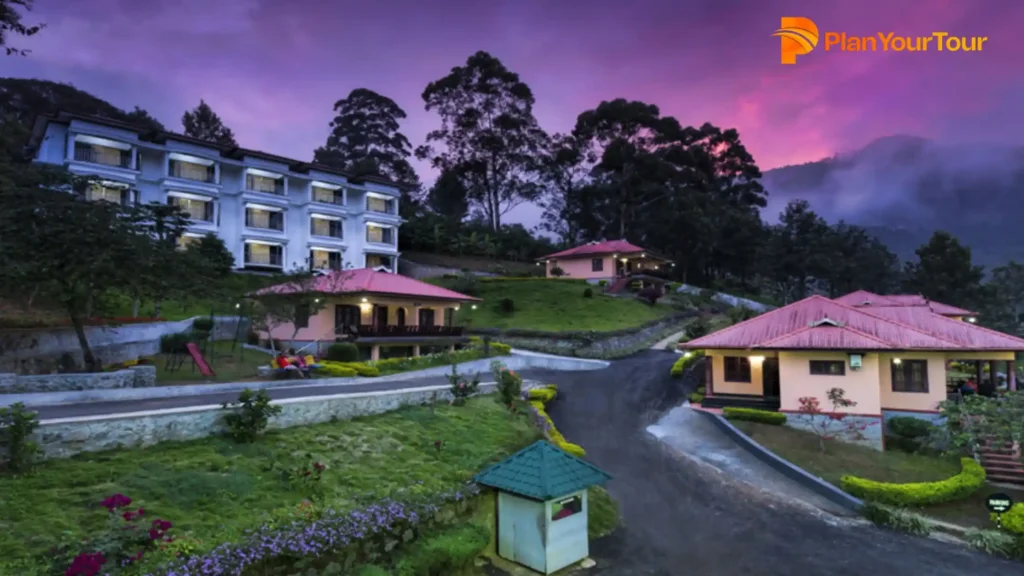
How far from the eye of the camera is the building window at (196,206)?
141 feet

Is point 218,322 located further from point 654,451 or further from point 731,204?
point 731,204

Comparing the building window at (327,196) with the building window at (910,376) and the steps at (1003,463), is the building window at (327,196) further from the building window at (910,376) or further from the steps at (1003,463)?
the steps at (1003,463)

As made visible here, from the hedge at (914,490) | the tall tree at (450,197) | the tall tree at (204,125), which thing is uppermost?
the tall tree at (204,125)

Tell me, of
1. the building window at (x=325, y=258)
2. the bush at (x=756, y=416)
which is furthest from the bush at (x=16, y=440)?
the building window at (x=325, y=258)

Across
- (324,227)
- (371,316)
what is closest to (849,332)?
(371,316)

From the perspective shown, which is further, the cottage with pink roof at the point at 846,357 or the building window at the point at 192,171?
the building window at the point at 192,171

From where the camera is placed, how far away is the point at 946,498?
16.2 m

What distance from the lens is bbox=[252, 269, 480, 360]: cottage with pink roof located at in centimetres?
2872

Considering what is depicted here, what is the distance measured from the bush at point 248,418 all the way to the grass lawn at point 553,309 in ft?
90.3

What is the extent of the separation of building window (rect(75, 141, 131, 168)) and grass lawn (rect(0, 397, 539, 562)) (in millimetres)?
38003

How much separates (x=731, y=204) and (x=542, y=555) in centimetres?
7200

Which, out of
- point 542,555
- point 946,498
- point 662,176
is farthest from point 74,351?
point 662,176

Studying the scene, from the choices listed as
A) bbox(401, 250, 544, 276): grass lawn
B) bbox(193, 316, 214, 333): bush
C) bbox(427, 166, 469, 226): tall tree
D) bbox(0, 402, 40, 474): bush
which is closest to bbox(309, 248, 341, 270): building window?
bbox(401, 250, 544, 276): grass lawn

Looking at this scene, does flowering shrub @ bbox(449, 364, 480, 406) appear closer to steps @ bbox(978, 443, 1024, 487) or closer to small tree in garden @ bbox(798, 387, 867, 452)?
small tree in garden @ bbox(798, 387, 867, 452)
